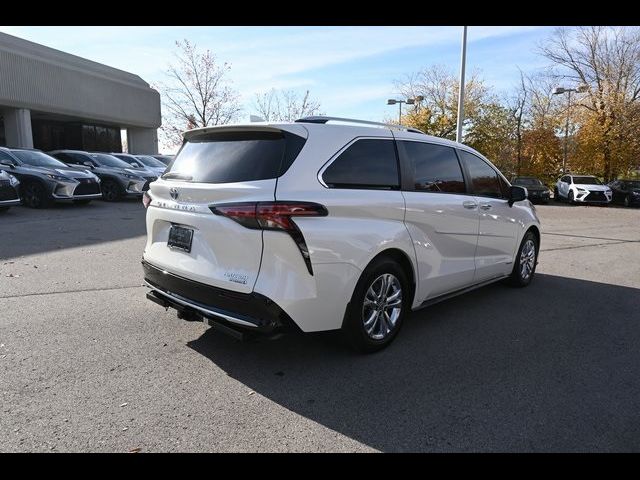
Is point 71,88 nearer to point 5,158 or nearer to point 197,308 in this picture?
point 5,158

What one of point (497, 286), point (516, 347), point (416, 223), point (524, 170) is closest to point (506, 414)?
point (516, 347)

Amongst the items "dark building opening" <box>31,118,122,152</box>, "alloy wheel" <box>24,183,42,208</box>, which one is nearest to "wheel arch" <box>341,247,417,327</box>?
"alloy wheel" <box>24,183,42,208</box>

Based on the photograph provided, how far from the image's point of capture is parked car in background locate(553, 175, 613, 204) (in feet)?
72.7

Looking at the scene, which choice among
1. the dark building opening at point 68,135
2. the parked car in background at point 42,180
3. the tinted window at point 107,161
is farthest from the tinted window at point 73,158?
the dark building opening at point 68,135

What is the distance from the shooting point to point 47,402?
304 cm

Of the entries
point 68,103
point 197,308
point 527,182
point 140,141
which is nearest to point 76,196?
point 197,308

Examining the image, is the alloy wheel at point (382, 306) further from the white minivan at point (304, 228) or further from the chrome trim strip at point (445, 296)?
the chrome trim strip at point (445, 296)

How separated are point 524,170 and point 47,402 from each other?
36.3m

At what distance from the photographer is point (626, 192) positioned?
22.8 meters

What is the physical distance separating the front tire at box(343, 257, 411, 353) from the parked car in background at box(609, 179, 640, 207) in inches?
911

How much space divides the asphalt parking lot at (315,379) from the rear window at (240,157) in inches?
56.1

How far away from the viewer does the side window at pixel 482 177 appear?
5.14 metres
